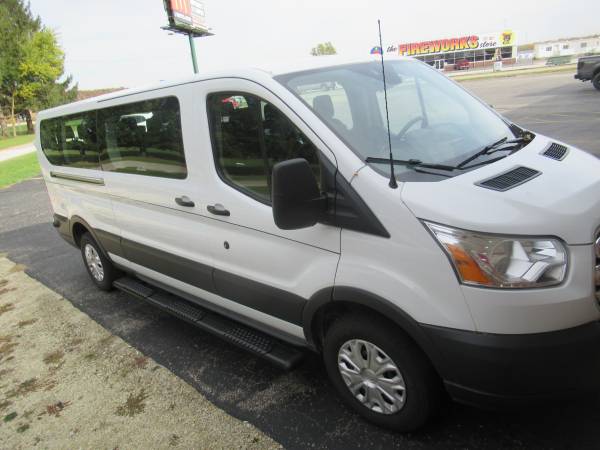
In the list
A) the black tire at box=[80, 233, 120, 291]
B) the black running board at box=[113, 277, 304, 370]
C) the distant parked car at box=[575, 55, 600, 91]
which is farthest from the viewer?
the distant parked car at box=[575, 55, 600, 91]

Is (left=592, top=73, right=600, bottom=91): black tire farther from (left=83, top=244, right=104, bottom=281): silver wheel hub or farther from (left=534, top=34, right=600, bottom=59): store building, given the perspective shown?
(left=534, top=34, right=600, bottom=59): store building

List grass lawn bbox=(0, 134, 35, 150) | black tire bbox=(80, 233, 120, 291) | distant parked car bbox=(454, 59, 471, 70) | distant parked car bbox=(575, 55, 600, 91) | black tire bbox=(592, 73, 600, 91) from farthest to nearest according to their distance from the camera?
distant parked car bbox=(454, 59, 471, 70), grass lawn bbox=(0, 134, 35, 150), black tire bbox=(592, 73, 600, 91), distant parked car bbox=(575, 55, 600, 91), black tire bbox=(80, 233, 120, 291)

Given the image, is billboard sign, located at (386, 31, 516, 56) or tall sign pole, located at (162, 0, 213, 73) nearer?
tall sign pole, located at (162, 0, 213, 73)

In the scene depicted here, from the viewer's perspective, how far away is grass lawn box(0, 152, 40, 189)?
15.7 meters

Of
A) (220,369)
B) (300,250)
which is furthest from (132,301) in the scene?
(300,250)

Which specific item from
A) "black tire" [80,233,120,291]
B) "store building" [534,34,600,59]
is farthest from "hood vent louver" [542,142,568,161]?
"store building" [534,34,600,59]

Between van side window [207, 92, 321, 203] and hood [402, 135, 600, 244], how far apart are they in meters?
0.62

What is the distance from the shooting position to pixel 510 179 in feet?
7.20

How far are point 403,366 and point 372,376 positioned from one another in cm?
25

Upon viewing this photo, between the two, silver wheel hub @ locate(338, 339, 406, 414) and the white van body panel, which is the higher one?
the white van body panel

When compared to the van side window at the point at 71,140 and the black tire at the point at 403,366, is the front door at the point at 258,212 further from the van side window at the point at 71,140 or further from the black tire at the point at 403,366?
the van side window at the point at 71,140

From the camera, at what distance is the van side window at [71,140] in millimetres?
4363

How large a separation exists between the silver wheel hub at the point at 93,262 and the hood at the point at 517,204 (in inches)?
153

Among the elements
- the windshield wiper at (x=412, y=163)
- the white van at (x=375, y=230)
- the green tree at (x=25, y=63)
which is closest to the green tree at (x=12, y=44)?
the green tree at (x=25, y=63)
